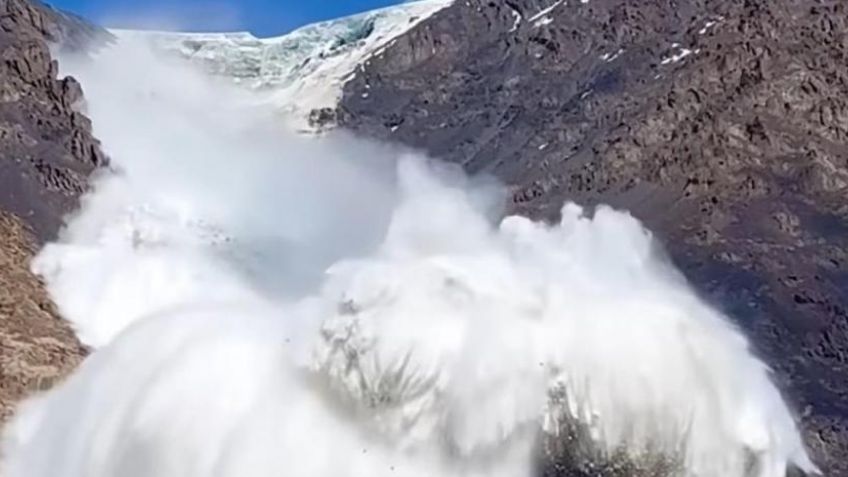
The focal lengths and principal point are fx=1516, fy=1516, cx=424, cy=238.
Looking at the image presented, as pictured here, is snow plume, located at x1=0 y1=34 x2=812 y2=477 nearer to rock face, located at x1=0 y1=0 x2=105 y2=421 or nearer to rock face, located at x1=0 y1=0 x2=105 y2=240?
rock face, located at x1=0 y1=0 x2=105 y2=421

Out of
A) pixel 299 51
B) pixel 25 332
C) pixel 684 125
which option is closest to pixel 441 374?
pixel 25 332

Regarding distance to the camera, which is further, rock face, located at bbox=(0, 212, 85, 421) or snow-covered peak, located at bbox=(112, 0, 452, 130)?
snow-covered peak, located at bbox=(112, 0, 452, 130)

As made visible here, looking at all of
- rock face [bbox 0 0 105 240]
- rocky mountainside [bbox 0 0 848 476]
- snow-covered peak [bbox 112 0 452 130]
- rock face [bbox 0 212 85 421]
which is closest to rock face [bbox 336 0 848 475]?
rocky mountainside [bbox 0 0 848 476]

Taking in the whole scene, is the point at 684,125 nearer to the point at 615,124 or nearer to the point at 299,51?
the point at 615,124

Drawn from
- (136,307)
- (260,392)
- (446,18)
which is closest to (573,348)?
(260,392)

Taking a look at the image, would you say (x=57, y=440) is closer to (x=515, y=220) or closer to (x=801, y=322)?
(x=515, y=220)
